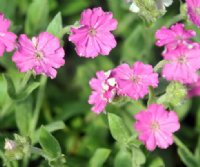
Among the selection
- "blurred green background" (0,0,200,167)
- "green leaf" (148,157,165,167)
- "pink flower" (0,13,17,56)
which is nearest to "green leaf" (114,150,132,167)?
"blurred green background" (0,0,200,167)

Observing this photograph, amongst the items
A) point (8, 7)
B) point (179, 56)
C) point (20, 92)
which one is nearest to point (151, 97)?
point (179, 56)

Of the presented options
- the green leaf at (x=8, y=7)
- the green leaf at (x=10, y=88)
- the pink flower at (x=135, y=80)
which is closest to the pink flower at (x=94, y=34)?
the pink flower at (x=135, y=80)

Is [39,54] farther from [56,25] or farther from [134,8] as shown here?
[134,8]

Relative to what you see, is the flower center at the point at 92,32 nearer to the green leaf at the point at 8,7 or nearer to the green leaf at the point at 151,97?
the green leaf at the point at 151,97

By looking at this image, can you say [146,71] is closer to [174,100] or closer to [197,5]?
[174,100]

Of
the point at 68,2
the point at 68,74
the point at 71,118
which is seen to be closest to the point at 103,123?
the point at 71,118

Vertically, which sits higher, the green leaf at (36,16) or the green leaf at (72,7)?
the green leaf at (36,16)

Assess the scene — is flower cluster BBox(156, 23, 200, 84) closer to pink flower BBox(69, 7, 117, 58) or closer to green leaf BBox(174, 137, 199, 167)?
pink flower BBox(69, 7, 117, 58)

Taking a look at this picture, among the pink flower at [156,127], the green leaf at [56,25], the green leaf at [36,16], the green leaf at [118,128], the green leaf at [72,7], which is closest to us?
the pink flower at [156,127]
